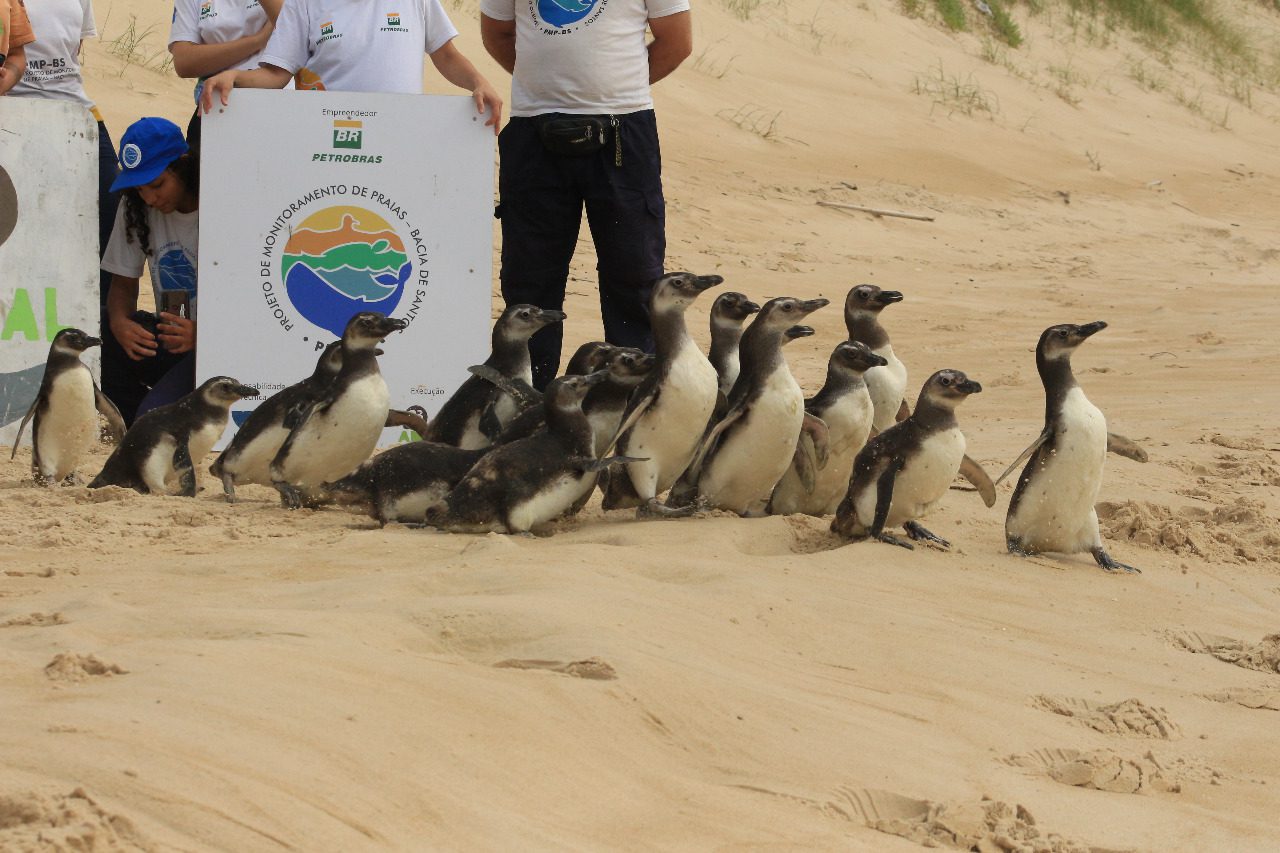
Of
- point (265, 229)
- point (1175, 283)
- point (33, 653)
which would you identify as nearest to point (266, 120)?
point (265, 229)

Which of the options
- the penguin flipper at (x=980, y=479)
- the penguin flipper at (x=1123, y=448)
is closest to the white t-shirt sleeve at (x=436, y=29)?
the penguin flipper at (x=980, y=479)

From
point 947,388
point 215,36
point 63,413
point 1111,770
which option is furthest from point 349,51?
point 1111,770

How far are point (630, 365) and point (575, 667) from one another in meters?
2.39

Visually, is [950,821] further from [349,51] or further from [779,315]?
[349,51]

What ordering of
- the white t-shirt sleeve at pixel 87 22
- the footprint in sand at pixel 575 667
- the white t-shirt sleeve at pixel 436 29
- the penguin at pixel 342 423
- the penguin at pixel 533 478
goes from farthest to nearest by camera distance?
the white t-shirt sleeve at pixel 87 22, the white t-shirt sleeve at pixel 436 29, the penguin at pixel 342 423, the penguin at pixel 533 478, the footprint in sand at pixel 575 667

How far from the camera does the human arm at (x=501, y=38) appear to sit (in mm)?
6824

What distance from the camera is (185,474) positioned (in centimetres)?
593

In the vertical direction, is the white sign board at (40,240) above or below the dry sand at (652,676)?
above

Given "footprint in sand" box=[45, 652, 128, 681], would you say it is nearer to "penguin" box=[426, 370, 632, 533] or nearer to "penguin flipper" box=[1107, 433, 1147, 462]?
"penguin" box=[426, 370, 632, 533]

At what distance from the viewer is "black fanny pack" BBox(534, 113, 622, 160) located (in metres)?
6.42

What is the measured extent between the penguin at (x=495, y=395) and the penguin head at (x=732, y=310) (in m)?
0.61

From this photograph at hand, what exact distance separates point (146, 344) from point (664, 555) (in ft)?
10.6

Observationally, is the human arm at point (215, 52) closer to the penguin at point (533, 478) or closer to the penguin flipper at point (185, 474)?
the penguin flipper at point (185, 474)

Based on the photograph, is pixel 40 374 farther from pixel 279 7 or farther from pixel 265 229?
pixel 279 7
